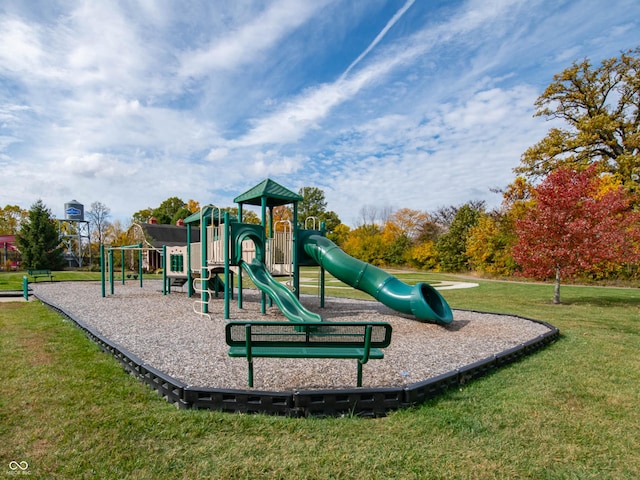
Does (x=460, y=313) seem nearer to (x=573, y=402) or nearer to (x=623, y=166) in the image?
(x=573, y=402)

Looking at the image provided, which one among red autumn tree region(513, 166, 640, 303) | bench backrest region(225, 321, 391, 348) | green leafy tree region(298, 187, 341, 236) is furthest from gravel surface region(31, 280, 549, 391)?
green leafy tree region(298, 187, 341, 236)

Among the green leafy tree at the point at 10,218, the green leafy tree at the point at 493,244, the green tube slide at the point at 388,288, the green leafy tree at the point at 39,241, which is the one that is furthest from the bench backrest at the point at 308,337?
the green leafy tree at the point at 10,218

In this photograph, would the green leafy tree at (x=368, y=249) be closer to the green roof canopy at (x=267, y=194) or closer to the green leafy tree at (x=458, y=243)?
the green leafy tree at (x=458, y=243)

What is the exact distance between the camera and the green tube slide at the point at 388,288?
8.23 m

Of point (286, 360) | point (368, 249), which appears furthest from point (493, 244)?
point (286, 360)

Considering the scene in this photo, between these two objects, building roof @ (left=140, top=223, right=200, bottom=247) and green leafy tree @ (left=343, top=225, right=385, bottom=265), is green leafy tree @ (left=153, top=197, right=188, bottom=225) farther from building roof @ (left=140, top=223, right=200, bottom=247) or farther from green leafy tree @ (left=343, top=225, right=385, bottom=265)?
green leafy tree @ (left=343, top=225, right=385, bottom=265)

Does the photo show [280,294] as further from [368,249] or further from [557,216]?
[368,249]

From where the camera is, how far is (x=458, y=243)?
123 feet

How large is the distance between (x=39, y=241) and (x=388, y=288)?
37.5 meters

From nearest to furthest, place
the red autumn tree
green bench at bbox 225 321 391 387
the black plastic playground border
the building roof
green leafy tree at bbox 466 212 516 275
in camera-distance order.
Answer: the black plastic playground border → green bench at bbox 225 321 391 387 → the red autumn tree → green leafy tree at bbox 466 212 516 275 → the building roof

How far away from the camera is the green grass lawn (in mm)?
2826

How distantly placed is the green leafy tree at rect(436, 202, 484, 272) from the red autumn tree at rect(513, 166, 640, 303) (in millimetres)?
23081

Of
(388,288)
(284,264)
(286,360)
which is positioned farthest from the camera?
(284,264)

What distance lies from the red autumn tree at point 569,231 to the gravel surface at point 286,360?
4.95 metres
